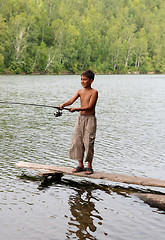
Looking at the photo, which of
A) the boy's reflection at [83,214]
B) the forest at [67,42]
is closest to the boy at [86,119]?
the boy's reflection at [83,214]

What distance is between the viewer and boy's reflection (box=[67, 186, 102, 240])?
21.7ft

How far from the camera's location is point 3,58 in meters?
79.9

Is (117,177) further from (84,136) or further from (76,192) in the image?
(84,136)

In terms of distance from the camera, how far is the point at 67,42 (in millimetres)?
101250

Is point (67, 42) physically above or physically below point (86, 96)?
above

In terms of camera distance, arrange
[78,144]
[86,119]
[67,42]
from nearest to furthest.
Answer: [86,119] → [78,144] → [67,42]

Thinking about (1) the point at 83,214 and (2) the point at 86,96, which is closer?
(1) the point at 83,214

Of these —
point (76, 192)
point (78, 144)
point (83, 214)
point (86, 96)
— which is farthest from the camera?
point (78, 144)

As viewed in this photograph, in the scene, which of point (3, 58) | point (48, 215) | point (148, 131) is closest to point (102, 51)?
point (3, 58)

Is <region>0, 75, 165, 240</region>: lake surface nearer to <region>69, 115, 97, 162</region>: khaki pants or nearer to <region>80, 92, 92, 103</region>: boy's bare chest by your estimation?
<region>69, 115, 97, 162</region>: khaki pants

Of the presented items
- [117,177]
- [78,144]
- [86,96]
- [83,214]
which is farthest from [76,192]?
[86,96]

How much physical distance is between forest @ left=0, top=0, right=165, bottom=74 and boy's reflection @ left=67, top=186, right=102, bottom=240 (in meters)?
73.8

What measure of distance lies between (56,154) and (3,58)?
229 feet

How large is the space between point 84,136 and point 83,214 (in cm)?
207
